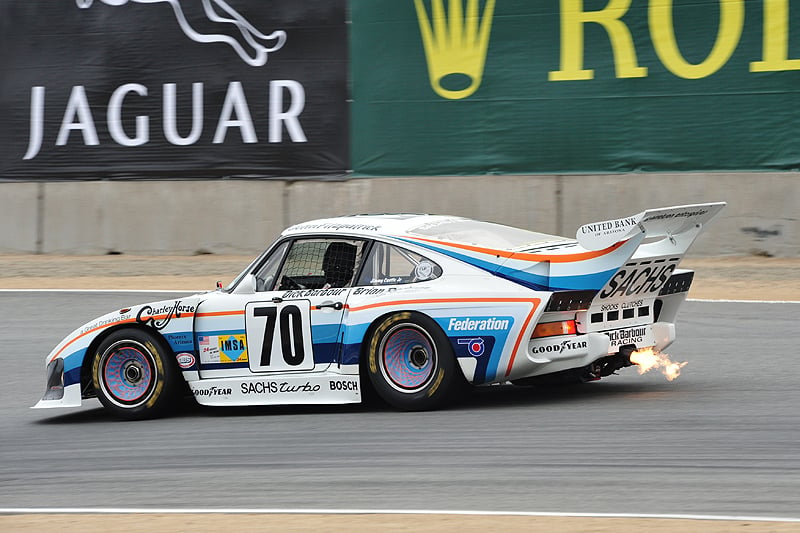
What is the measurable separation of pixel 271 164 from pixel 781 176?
816cm

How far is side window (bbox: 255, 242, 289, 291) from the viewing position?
8.67 metres

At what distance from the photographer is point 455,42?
1947 centimetres

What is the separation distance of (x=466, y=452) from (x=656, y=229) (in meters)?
2.10

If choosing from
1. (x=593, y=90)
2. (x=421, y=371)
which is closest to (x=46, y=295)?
(x=593, y=90)

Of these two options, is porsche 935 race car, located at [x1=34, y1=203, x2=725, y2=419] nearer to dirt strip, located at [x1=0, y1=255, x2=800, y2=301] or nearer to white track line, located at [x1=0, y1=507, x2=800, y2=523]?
white track line, located at [x1=0, y1=507, x2=800, y2=523]

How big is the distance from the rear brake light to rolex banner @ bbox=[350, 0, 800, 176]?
430 inches

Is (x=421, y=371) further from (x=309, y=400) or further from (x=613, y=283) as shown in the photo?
(x=613, y=283)

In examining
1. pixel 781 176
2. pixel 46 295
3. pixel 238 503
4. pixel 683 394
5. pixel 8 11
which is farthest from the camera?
pixel 8 11

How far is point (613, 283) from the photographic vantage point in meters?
7.96

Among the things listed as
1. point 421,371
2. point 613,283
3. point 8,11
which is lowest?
point 421,371

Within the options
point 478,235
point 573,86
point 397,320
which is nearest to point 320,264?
point 397,320

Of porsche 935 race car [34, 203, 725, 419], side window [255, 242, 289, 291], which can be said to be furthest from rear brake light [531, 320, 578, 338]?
side window [255, 242, 289, 291]

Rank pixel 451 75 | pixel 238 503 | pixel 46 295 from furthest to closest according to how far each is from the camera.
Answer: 1. pixel 451 75
2. pixel 46 295
3. pixel 238 503

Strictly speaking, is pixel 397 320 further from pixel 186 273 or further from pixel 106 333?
pixel 186 273
